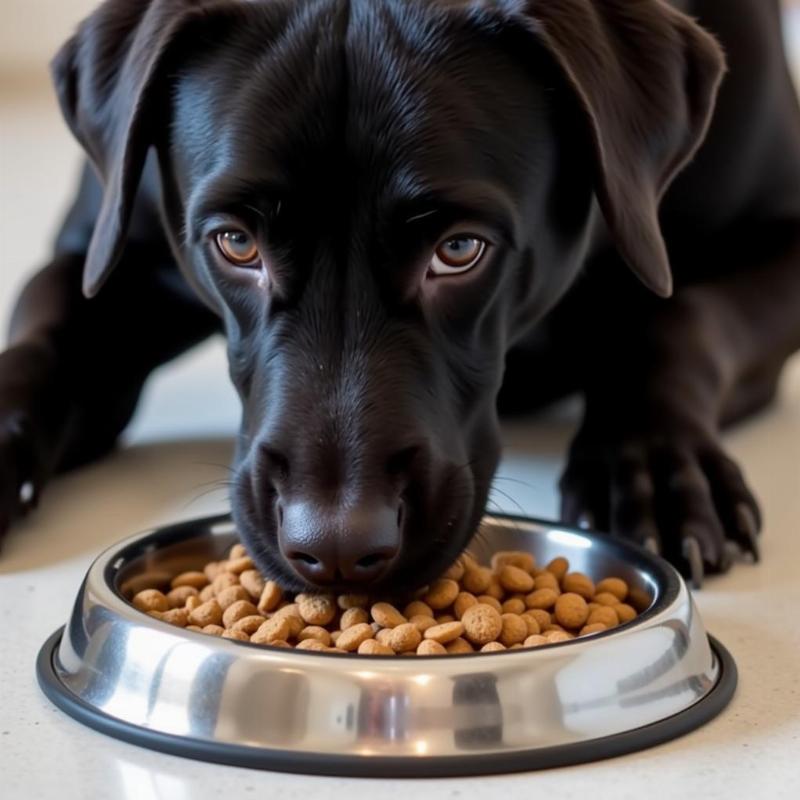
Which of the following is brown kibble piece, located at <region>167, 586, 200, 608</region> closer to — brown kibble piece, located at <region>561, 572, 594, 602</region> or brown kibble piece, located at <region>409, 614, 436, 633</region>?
brown kibble piece, located at <region>409, 614, 436, 633</region>

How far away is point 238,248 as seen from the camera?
1663 millimetres

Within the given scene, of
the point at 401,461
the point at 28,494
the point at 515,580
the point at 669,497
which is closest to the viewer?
the point at 401,461

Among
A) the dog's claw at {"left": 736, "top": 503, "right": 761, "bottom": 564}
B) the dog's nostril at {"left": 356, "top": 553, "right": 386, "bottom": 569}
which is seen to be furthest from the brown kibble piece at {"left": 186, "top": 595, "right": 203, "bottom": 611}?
the dog's claw at {"left": 736, "top": 503, "right": 761, "bottom": 564}

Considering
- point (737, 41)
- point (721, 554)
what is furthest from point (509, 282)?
point (737, 41)

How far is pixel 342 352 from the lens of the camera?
1544 millimetres

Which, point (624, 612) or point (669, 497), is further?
point (669, 497)

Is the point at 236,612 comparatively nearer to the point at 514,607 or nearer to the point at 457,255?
the point at 514,607

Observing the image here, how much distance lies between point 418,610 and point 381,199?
1.32ft

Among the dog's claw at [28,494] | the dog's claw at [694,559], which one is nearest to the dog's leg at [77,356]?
the dog's claw at [28,494]

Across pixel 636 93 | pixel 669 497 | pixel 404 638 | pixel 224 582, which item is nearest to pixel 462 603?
pixel 404 638

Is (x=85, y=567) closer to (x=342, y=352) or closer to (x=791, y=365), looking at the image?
(x=342, y=352)

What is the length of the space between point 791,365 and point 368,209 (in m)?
1.97

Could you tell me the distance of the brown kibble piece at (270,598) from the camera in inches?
59.6

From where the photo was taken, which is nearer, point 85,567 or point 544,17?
Answer: point 544,17
